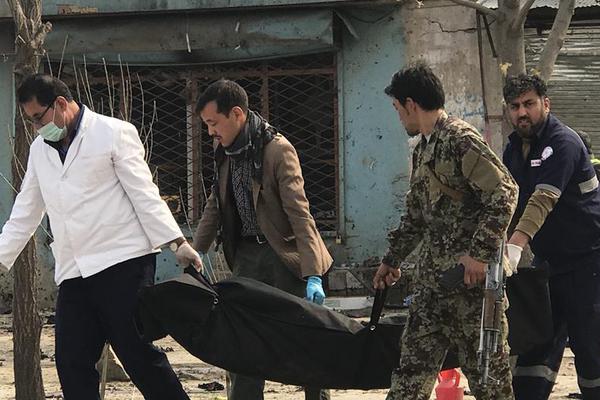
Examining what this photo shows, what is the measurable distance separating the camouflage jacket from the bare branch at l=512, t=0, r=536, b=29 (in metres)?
4.61

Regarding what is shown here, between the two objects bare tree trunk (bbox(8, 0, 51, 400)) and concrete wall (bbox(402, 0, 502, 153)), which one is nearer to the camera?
bare tree trunk (bbox(8, 0, 51, 400))

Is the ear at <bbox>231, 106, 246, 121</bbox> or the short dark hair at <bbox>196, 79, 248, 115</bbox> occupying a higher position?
the short dark hair at <bbox>196, 79, 248, 115</bbox>

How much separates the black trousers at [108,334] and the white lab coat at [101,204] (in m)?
0.08

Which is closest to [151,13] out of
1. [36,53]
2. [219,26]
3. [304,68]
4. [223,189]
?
[219,26]

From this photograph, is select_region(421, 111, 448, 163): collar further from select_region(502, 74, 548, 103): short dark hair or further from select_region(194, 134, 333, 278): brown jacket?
select_region(194, 134, 333, 278): brown jacket

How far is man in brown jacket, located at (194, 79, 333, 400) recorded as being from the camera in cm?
617

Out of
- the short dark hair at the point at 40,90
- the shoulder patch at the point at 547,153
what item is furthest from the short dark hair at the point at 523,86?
the short dark hair at the point at 40,90

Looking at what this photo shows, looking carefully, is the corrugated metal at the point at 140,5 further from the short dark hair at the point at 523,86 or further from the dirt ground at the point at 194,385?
the short dark hair at the point at 523,86

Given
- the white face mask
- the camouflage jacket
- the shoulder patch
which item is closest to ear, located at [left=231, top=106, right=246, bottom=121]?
the white face mask

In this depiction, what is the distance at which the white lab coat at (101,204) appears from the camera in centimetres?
570

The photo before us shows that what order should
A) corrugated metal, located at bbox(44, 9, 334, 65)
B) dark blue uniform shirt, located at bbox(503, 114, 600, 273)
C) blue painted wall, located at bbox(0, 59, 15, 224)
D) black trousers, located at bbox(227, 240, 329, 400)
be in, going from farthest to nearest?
blue painted wall, located at bbox(0, 59, 15, 224), corrugated metal, located at bbox(44, 9, 334, 65), black trousers, located at bbox(227, 240, 329, 400), dark blue uniform shirt, located at bbox(503, 114, 600, 273)

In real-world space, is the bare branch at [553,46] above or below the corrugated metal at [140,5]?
below

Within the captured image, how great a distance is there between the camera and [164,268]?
13.3 metres

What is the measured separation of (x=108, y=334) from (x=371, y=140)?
7378mm
